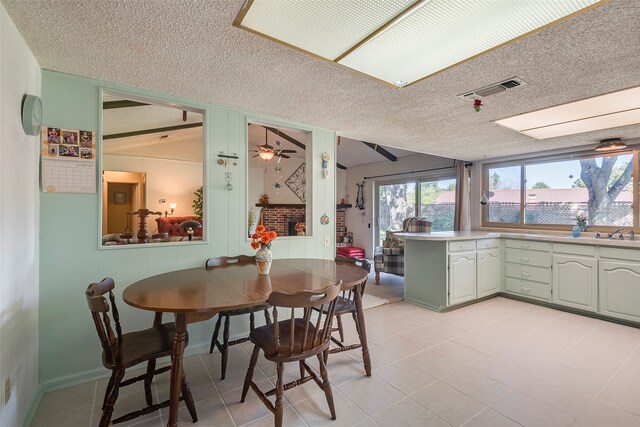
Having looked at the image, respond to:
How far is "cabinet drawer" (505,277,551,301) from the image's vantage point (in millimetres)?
3800

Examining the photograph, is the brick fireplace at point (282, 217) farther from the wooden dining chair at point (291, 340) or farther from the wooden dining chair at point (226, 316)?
the wooden dining chair at point (291, 340)

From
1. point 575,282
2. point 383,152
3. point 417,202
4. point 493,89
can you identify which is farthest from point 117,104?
point 575,282

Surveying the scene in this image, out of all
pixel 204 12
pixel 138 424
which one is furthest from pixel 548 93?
pixel 138 424

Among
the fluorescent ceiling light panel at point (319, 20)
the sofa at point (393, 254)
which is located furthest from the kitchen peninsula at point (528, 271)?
the fluorescent ceiling light panel at point (319, 20)

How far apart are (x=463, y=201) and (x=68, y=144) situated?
5.31 meters

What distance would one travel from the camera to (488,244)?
4.08 meters

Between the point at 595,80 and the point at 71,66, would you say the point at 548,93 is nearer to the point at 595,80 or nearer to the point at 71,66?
the point at 595,80

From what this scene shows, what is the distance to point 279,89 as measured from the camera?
7.68 feet

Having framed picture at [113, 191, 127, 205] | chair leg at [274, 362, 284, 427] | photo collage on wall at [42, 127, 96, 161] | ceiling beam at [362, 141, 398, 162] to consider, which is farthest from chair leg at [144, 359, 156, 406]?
framed picture at [113, 191, 127, 205]

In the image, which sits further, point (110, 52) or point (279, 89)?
point (279, 89)

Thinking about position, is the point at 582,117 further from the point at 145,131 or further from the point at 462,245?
the point at 145,131

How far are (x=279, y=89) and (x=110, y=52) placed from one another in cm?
109

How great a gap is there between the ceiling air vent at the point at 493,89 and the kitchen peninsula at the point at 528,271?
5.33ft

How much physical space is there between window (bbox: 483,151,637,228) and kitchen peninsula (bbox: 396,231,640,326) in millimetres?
533
